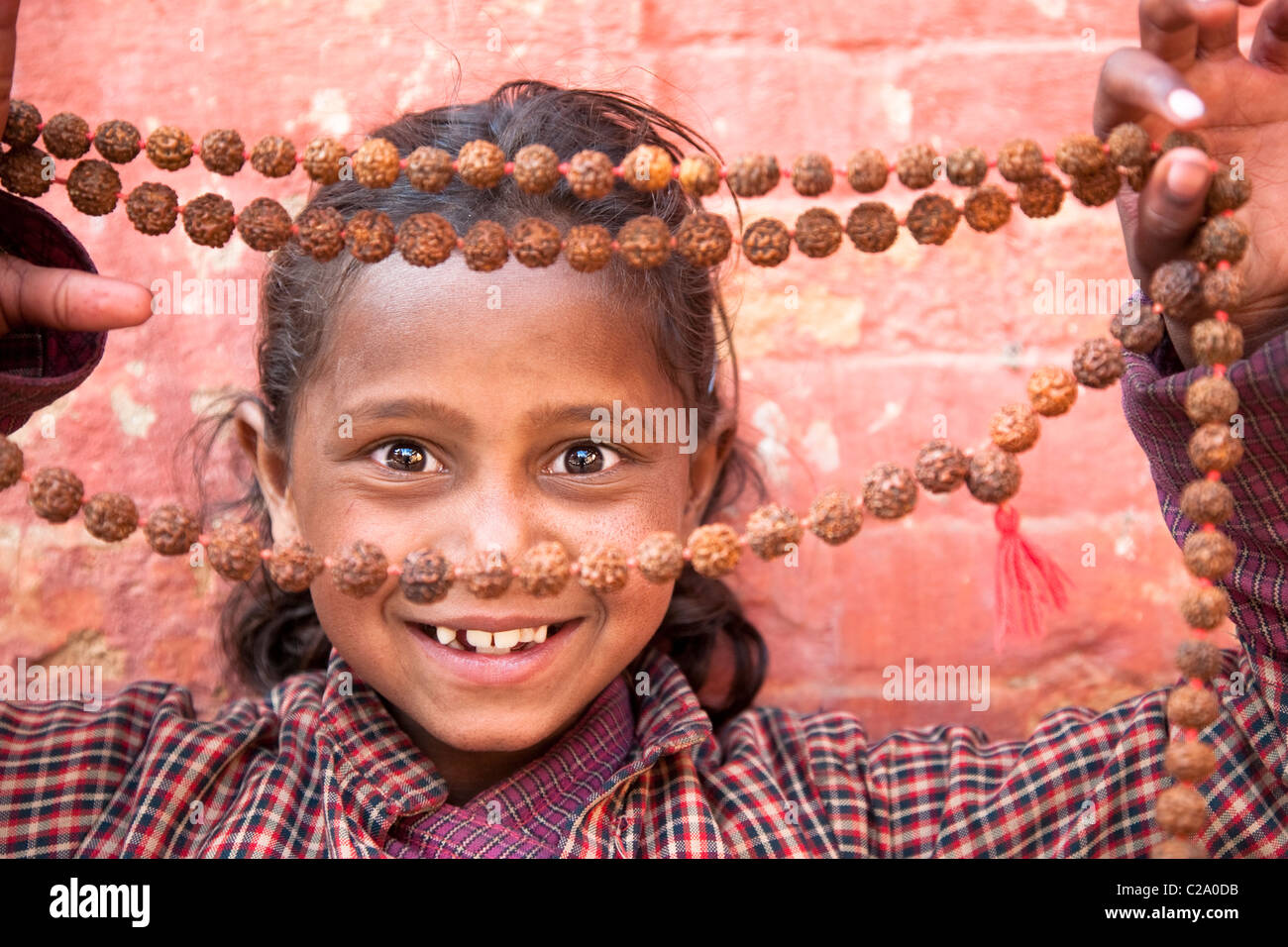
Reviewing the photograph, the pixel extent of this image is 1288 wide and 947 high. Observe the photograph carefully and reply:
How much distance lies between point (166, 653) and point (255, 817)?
0.43 meters

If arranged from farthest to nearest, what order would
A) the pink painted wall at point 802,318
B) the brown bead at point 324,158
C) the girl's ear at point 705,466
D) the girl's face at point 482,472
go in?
the pink painted wall at point 802,318 → the girl's ear at point 705,466 → the girl's face at point 482,472 → the brown bead at point 324,158

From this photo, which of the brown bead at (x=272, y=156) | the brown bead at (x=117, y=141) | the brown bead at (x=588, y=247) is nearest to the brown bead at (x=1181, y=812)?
the brown bead at (x=588, y=247)

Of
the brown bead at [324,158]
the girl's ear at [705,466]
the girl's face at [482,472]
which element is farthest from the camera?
the girl's ear at [705,466]

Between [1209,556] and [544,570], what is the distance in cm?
47

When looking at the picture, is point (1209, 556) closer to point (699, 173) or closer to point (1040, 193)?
point (1040, 193)

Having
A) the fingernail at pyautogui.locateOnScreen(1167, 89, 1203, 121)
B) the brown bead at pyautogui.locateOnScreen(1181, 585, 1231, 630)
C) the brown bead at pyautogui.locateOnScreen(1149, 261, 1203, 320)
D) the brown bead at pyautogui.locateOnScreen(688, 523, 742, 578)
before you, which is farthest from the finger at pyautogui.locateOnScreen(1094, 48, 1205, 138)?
the brown bead at pyautogui.locateOnScreen(688, 523, 742, 578)

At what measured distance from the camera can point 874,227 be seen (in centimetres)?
98

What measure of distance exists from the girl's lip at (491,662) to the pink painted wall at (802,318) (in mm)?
467

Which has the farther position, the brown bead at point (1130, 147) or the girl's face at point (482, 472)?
the girl's face at point (482, 472)

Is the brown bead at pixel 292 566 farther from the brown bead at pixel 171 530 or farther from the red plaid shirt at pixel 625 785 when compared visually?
the red plaid shirt at pixel 625 785

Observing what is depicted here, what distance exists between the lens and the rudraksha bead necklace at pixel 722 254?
93 cm

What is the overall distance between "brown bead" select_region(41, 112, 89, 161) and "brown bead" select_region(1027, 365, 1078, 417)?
0.76 m
